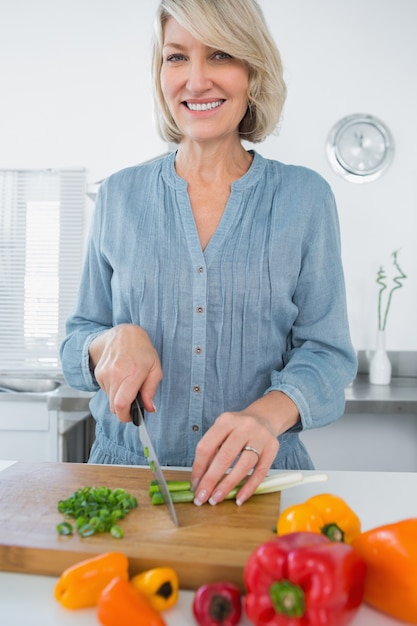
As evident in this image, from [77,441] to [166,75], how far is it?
2035mm

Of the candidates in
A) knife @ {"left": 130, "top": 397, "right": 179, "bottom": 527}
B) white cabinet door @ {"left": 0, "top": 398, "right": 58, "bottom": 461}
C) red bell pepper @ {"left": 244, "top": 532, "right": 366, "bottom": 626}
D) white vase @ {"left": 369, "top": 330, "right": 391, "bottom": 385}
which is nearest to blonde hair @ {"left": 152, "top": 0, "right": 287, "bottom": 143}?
knife @ {"left": 130, "top": 397, "right": 179, "bottom": 527}

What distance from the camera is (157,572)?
72 centimetres

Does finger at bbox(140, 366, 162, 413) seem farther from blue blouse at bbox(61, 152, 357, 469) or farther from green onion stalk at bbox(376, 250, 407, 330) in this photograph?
green onion stalk at bbox(376, 250, 407, 330)

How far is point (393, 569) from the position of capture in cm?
70

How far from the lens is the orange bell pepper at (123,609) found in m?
0.66

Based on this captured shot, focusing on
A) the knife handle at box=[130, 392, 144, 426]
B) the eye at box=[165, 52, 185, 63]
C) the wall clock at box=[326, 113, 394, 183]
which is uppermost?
the wall clock at box=[326, 113, 394, 183]

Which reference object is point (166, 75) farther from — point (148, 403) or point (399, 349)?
point (399, 349)

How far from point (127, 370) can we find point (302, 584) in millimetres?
489

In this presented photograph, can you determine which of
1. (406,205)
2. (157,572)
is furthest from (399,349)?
(157,572)

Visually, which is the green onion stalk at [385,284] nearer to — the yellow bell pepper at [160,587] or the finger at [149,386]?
the finger at [149,386]

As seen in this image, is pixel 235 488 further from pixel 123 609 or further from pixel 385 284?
pixel 385 284

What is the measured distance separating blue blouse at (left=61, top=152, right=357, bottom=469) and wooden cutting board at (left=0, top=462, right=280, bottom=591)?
0.73ft

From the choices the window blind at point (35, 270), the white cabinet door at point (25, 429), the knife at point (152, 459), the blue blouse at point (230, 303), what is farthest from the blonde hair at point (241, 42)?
the window blind at point (35, 270)

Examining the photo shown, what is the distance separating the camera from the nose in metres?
1.13
